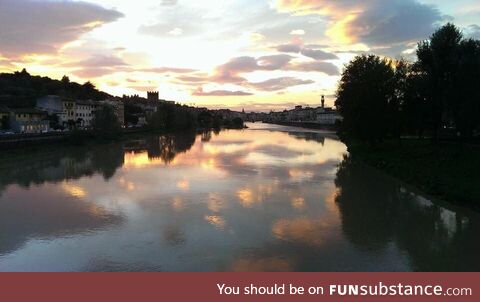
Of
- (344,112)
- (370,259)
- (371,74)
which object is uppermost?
(371,74)

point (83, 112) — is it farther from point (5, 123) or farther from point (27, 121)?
point (5, 123)

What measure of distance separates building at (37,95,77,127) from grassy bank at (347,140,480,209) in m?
53.8

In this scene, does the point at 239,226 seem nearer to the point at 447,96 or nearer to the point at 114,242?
the point at 114,242

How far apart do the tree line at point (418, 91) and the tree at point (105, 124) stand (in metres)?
32.0

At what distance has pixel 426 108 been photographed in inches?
1361

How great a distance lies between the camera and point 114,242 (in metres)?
13.6

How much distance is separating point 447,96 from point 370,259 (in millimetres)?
21916

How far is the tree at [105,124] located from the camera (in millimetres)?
59281

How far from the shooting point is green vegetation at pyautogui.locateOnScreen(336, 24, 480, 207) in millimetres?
24531

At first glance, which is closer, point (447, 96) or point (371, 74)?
point (447, 96)

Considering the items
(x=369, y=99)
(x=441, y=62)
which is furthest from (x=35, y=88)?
(x=441, y=62)

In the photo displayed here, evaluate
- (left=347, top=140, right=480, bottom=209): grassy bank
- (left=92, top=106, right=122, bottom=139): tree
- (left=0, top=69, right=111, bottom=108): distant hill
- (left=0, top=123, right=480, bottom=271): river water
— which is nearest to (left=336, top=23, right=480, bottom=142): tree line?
(left=347, top=140, right=480, bottom=209): grassy bank

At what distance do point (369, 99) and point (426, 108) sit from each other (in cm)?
459

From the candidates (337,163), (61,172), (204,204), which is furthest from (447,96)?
(61,172)
